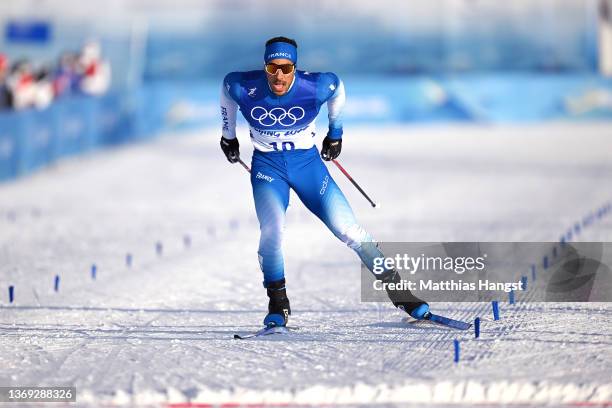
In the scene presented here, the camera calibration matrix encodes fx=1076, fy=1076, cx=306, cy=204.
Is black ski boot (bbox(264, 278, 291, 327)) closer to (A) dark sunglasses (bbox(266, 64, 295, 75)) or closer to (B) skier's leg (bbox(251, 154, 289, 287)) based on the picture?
(B) skier's leg (bbox(251, 154, 289, 287))

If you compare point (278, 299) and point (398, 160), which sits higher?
point (398, 160)

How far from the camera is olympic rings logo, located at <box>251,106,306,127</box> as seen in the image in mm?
6500

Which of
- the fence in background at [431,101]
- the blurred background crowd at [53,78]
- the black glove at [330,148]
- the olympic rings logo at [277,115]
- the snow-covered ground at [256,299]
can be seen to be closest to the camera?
the snow-covered ground at [256,299]

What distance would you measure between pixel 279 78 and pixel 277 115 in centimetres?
25

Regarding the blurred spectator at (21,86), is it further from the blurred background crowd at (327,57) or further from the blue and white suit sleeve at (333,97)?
the blue and white suit sleeve at (333,97)

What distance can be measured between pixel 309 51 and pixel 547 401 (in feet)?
70.3

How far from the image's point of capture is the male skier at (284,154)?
648 centimetres

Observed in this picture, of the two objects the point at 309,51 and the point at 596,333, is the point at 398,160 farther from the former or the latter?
the point at 596,333

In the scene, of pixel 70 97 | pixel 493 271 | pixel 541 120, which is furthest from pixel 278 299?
pixel 541 120

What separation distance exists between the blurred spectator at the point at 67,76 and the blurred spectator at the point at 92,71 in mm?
129

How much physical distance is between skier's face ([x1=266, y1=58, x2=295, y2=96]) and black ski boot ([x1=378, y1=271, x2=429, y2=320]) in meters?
1.34

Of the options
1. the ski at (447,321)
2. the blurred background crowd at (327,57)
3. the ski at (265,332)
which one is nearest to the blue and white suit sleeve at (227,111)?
the ski at (265,332)

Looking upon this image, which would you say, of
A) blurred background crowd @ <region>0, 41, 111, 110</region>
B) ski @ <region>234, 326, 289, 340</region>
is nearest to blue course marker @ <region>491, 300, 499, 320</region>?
ski @ <region>234, 326, 289, 340</region>

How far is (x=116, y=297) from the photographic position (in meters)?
8.19
